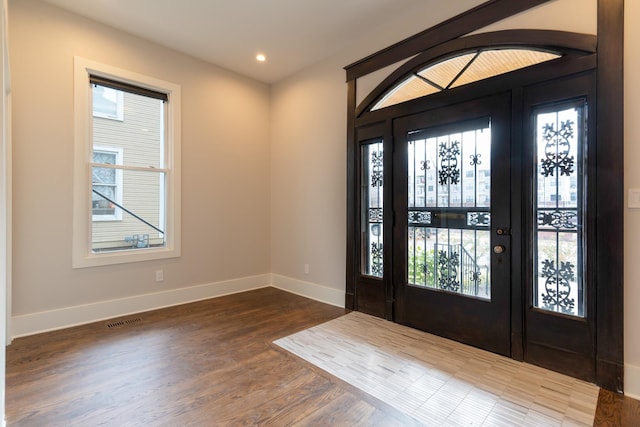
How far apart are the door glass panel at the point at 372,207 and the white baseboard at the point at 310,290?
0.54 meters

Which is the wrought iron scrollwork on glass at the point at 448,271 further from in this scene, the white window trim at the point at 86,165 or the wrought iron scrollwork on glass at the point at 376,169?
the white window trim at the point at 86,165

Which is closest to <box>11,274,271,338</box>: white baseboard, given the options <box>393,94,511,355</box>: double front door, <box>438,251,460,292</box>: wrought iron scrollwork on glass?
<box>393,94,511,355</box>: double front door

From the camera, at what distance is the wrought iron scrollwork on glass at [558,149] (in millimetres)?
2207

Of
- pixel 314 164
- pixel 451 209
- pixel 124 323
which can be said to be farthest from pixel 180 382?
pixel 314 164

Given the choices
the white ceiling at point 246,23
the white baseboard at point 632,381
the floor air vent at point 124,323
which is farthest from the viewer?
the floor air vent at point 124,323

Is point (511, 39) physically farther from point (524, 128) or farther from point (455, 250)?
point (455, 250)

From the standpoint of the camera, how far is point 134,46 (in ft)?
11.5

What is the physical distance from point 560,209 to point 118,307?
4228 mm

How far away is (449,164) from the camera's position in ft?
9.36

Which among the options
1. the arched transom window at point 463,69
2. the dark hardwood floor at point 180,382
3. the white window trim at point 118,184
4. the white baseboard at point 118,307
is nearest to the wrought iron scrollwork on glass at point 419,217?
the arched transom window at point 463,69

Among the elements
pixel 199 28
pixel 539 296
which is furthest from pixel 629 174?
pixel 199 28

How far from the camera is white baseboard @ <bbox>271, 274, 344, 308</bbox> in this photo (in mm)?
3834

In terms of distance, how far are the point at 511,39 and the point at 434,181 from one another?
1246 mm

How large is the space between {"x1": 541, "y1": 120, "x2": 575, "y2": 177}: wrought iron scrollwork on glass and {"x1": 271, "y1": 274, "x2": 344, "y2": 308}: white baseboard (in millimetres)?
2433
